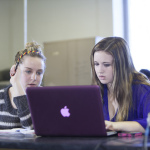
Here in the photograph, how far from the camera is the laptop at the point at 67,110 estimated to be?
117cm

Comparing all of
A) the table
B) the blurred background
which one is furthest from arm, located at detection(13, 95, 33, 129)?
the blurred background

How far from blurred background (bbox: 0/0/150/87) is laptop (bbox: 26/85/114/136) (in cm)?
247

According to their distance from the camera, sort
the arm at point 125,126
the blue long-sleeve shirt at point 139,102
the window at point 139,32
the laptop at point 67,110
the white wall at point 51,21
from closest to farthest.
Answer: the laptop at point 67,110 < the arm at point 125,126 < the blue long-sleeve shirt at point 139,102 < the window at point 139,32 < the white wall at point 51,21

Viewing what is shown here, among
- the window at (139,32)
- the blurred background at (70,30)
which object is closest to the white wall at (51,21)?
the blurred background at (70,30)

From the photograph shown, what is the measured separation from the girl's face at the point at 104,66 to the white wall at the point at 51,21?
2416mm

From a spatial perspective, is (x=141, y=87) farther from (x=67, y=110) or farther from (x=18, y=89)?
(x=18, y=89)

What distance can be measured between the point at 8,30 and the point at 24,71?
2394 millimetres

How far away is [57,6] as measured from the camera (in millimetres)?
4250

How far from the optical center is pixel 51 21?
4.28 metres

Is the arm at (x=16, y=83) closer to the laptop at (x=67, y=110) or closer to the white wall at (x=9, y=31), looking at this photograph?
the laptop at (x=67, y=110)

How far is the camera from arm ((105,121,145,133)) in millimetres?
1304

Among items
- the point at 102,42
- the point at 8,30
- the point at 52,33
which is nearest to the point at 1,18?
the point at 8,30

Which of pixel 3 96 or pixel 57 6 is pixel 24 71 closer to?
pixel 3 96

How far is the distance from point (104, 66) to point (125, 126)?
1.22 feet
